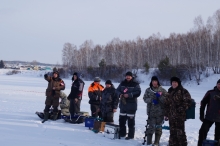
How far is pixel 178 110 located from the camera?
6.54 m

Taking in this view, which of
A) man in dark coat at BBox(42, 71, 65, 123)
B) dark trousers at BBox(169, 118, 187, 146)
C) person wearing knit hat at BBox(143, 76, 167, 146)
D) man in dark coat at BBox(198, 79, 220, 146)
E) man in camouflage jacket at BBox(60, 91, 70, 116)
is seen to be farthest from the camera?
man in camouflage jacket at BBox(60, 91, 70, 116)

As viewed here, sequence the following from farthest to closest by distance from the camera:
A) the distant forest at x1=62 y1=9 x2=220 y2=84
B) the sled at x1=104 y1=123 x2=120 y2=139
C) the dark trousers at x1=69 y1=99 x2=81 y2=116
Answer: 1. the distant forest at x1=62 y1=9 x2=220 y2=84
2. the dark trousers at x1=69 y1=99 x2=81 y2=116
3. the sled at x1=104 y1=123 x2=120 y2=139

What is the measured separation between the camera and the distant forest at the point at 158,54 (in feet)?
157

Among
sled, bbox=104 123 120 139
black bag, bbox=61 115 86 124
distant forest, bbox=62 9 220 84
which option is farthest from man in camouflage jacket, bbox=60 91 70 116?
distant forest, bbox=62 9 220 84

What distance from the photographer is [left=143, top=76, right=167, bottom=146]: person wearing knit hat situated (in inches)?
279

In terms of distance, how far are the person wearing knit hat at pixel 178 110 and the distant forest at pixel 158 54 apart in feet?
130

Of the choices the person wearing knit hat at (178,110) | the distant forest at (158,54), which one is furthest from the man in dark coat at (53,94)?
the distant forest at (158,54)

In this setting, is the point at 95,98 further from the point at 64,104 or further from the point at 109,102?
the point at 64,104

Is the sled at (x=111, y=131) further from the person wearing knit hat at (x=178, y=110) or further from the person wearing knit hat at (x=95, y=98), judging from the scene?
the person wearing knit hat at (x=178, y=110)

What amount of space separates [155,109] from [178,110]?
752 mm

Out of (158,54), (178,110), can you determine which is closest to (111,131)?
(178,110)

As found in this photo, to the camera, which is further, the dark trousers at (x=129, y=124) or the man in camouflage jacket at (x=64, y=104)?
the man in camouflage jacket at (x=64, y=104)

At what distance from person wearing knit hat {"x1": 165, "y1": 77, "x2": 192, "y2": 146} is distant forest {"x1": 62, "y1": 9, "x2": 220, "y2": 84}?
1555 inches

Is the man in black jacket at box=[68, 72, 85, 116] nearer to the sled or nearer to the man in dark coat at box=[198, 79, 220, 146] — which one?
the sled
